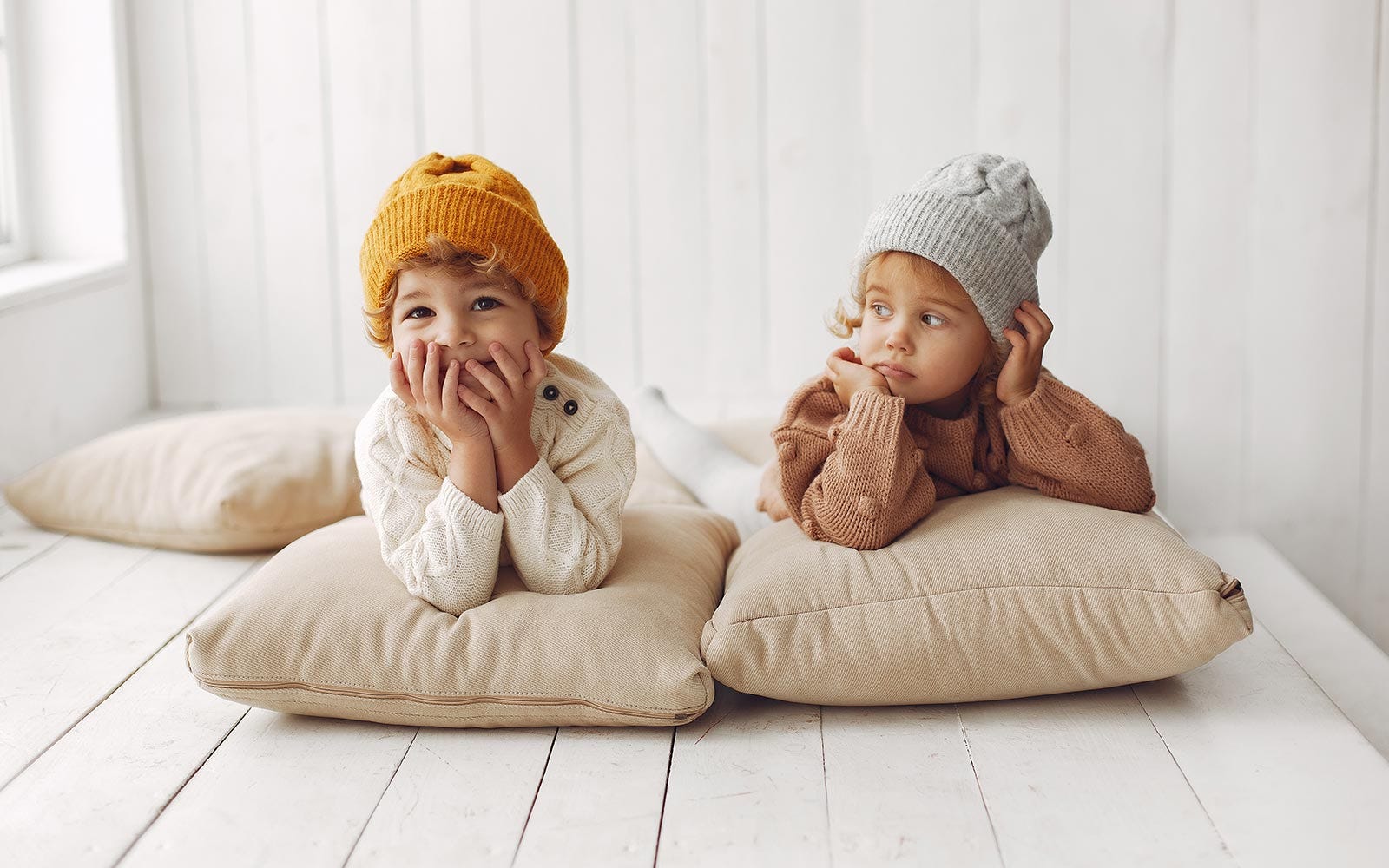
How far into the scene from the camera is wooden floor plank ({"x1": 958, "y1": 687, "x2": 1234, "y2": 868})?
49.5 inches

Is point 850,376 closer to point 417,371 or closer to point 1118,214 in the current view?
point 417,371

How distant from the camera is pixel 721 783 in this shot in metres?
1.40

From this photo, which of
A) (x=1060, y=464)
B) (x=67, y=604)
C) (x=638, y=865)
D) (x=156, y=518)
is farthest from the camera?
(x=156, y=518)

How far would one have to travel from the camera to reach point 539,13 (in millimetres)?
2693

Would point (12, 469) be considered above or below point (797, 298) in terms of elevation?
below

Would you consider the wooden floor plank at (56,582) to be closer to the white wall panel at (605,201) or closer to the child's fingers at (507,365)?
the child's fingers at (507,365)

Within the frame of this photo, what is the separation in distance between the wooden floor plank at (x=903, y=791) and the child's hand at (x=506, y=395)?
0.48 metres

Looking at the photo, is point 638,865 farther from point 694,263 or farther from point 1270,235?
point 1270,235

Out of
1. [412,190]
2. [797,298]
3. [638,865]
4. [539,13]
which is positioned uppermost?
[539,13]

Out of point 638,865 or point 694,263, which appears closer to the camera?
point 638,865

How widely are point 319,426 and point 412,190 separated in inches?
35.9

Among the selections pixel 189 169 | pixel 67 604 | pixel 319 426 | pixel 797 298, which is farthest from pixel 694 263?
pixel 67 604

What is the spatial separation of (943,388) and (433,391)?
0.62 meters

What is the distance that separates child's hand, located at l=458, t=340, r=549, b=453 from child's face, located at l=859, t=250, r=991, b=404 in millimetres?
418
